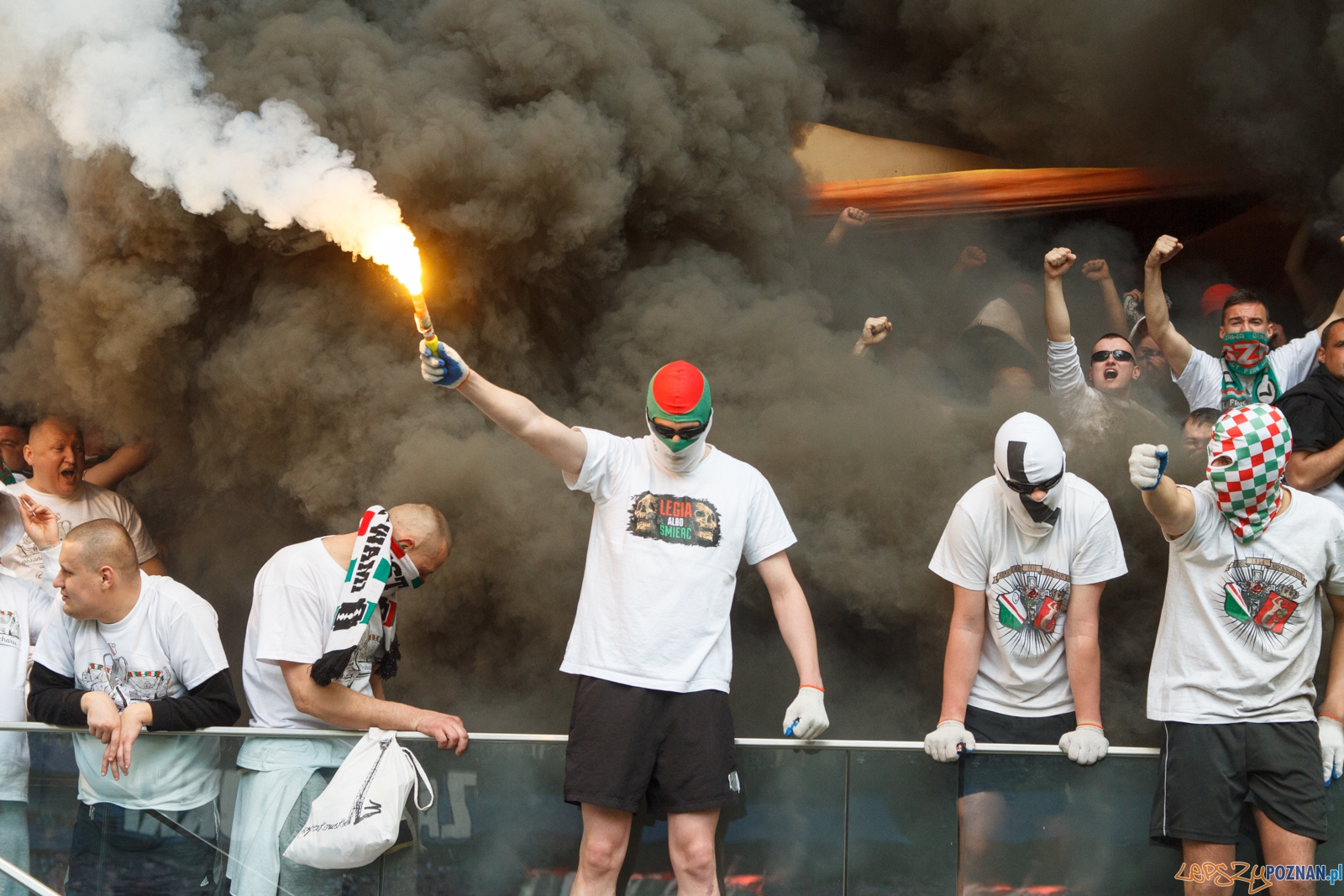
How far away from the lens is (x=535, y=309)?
5746 millimetres

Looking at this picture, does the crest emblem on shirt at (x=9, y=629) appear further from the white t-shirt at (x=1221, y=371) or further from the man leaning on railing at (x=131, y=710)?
the white t-shirt at (x=1221, y=371)

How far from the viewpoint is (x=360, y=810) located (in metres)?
2.93

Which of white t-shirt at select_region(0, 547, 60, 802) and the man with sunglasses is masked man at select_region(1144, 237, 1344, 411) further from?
white t-shirt at select_region(0, 547, 60, 802)

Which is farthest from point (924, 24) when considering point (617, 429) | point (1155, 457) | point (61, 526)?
point (61, 526)

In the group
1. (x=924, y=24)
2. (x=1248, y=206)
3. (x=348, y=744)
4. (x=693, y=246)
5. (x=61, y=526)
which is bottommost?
(x=348, y=744)

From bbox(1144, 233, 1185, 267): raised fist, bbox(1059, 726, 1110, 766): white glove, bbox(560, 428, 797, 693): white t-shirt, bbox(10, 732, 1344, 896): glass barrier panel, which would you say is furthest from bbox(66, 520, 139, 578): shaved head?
bbox(1144, 233, 1185, 267): raised fist

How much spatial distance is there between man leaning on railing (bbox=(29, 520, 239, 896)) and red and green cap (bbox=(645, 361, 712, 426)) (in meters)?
1.43

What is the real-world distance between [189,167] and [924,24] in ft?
14.2

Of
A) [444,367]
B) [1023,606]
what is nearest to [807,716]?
[1023,606]

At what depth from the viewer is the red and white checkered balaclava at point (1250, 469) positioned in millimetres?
2922

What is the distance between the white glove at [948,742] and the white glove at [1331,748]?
2.99 feet

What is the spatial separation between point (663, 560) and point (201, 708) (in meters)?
1.35

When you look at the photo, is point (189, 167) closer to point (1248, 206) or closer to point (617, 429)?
point (617, 429)

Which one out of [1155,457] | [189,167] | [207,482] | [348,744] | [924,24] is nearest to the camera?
[1155,457]
